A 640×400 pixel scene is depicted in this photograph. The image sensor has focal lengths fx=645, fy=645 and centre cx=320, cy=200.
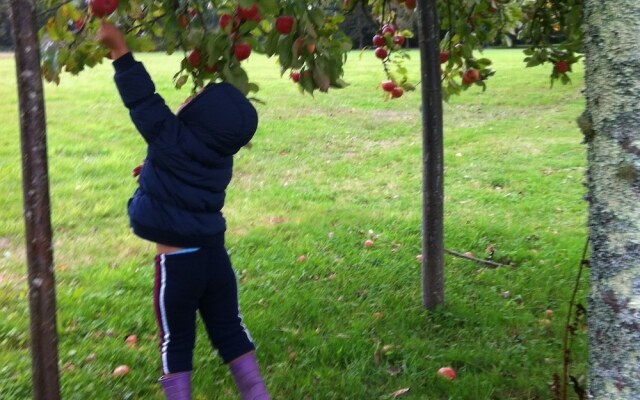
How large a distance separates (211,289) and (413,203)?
4246mm

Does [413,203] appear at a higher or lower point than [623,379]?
lower

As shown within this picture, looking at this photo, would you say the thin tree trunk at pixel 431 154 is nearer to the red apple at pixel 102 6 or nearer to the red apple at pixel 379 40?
the red apple at pixel 379 40

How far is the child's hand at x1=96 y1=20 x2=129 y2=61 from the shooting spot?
210 centimetres

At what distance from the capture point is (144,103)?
2.12m

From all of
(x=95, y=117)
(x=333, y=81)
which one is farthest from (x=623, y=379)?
(x=95, y=117)

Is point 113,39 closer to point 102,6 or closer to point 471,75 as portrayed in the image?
point 102,6

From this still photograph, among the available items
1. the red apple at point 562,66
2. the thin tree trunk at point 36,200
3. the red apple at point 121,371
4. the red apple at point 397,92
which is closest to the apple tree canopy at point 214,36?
the thin tree trunk at point 36,200

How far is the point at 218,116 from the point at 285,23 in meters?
0.41

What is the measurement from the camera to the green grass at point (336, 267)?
316 centimetres

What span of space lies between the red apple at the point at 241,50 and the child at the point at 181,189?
0.41ft

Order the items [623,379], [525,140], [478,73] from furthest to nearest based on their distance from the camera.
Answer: [525,140] → [478,73] → [623,379]

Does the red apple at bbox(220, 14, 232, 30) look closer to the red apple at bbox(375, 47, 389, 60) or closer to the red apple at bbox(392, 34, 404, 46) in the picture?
the red apple at bbox(375, 47, 389, 60)

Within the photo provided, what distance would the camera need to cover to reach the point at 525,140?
9.98 metres

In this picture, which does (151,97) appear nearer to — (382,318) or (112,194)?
(382,318)
